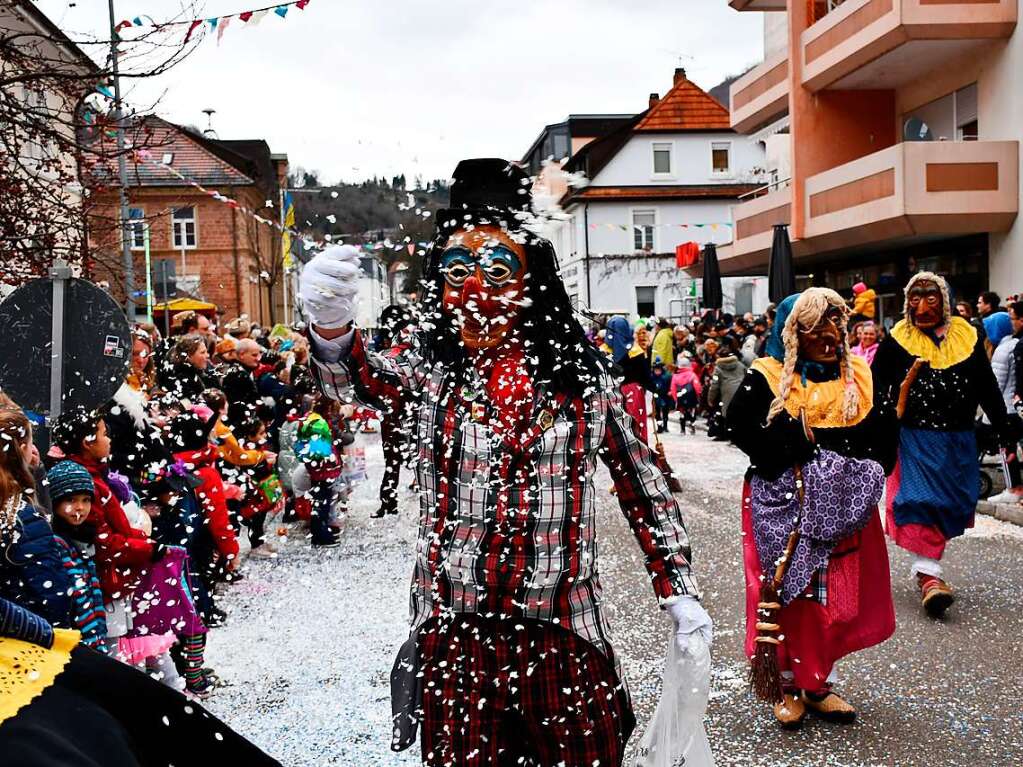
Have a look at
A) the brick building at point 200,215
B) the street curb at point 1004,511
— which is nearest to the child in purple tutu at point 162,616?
the brick building at point 200,215

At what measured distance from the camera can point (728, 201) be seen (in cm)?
4300

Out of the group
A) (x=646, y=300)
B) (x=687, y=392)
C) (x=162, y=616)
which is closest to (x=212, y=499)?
(x=162, y=616)

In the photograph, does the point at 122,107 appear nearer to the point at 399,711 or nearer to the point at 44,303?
the point at 44,303

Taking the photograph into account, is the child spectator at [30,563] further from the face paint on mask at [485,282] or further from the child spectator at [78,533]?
the face paint on mask at [485,282]

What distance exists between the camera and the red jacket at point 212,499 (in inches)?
234

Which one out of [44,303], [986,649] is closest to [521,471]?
[44,303]

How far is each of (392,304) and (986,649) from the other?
3902mm

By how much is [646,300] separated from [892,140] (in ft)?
75.5

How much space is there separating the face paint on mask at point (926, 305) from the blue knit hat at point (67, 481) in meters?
4.67

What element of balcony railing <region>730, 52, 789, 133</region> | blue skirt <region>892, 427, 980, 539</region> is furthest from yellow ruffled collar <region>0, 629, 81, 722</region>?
balcony railing <region>730, 52, 789, 133</region>

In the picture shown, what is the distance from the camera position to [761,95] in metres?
22.2

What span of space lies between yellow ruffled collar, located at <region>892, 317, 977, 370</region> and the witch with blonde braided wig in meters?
1.87

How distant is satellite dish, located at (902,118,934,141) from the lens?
18516 mm

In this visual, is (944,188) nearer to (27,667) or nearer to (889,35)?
(889,35)
